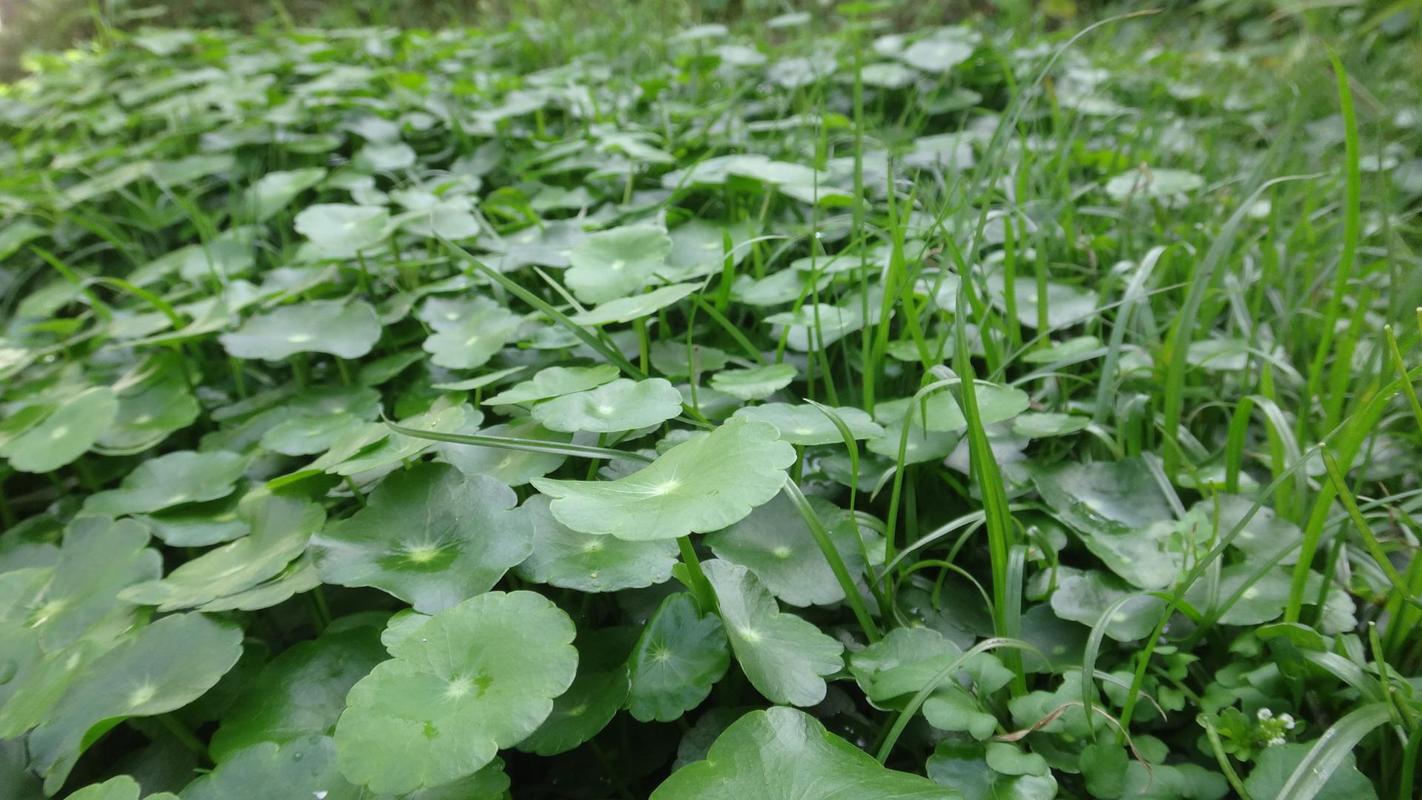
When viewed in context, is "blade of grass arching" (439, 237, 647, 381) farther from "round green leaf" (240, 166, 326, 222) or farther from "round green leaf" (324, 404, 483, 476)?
"round green leaf" (240, 166, 326, 222)

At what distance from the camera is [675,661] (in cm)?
80

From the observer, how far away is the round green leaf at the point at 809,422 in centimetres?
96

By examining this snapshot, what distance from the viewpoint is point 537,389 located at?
41.4 inches

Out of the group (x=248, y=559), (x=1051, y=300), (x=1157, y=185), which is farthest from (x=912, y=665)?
(x=1157, y=185)

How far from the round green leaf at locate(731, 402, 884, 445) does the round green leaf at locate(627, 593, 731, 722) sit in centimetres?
23

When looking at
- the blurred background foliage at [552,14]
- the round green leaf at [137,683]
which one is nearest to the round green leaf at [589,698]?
the round green leaf at [137,683]

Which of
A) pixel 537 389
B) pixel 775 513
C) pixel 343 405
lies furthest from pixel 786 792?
pixel 343 405

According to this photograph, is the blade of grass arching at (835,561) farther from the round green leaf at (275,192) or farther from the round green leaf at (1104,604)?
the round green leaf at (275,192)

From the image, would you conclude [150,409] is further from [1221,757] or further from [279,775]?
[1221,757]

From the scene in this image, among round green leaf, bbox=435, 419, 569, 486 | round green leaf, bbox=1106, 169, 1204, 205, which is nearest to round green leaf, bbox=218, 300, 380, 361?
round green leaf, bbox=435, 419, 569, 486

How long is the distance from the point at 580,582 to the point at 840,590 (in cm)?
28

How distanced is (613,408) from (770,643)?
333 mm

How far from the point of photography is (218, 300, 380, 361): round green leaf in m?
→ 1.37

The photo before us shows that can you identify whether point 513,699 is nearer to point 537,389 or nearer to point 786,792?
point 786,792
